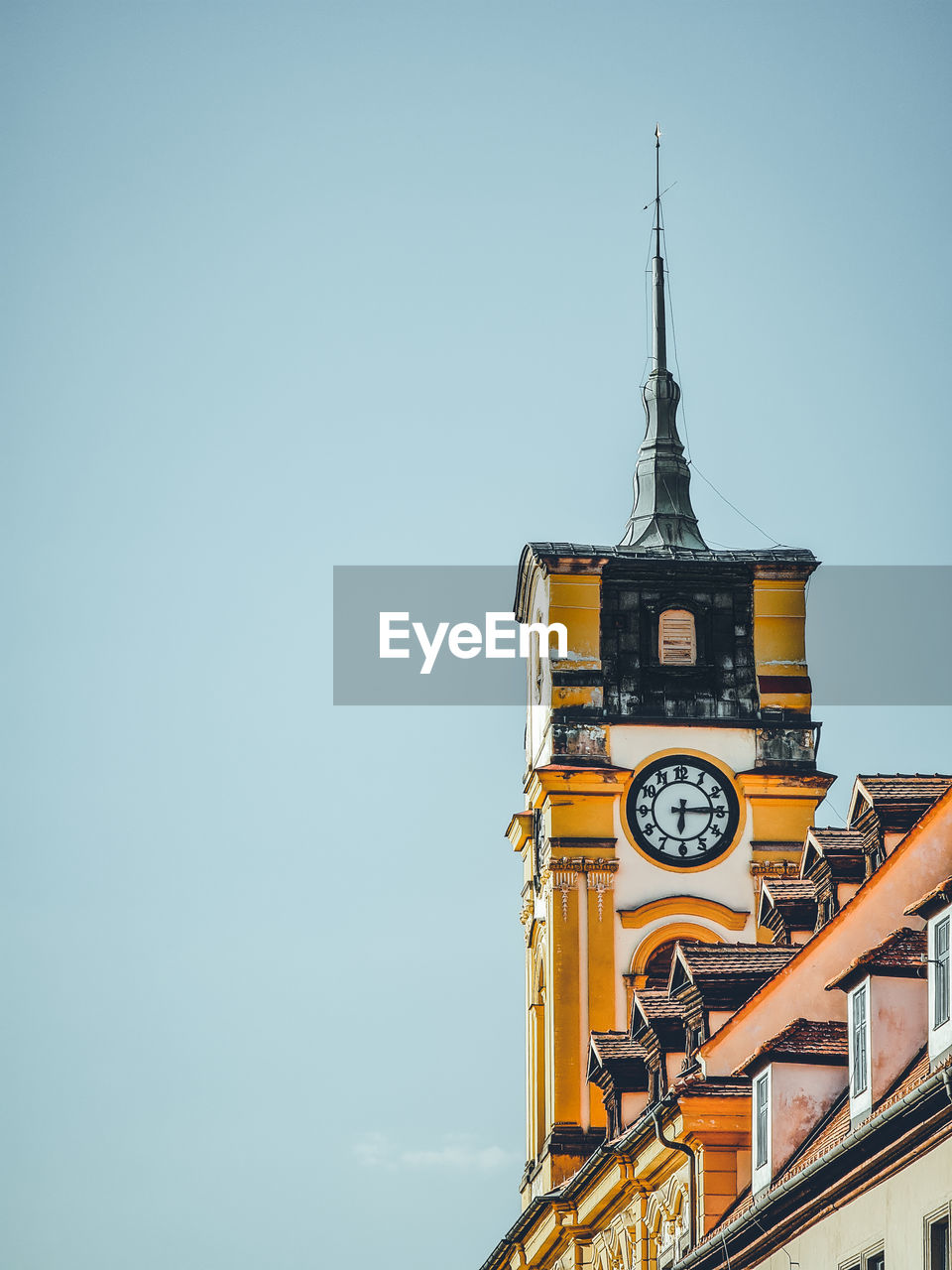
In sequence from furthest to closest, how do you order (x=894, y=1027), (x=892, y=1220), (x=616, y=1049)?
1. (x=616, y=1049)
2. (x=894, y=1027)
3. (x=892, y=1220)

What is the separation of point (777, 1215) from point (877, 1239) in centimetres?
480

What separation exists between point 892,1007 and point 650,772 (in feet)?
121

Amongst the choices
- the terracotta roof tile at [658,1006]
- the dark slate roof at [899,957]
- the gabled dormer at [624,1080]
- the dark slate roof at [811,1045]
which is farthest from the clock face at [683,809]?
the dark slate roof at [899,957]

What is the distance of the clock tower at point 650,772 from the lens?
70.4 m

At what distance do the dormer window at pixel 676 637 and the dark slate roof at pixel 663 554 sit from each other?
1380mm

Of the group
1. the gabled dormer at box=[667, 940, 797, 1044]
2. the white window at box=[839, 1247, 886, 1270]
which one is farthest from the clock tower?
the white window at box=[839, 1247, 886, 1270]

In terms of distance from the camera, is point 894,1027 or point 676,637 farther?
point 676,637

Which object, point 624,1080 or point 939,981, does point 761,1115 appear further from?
point 624,1080

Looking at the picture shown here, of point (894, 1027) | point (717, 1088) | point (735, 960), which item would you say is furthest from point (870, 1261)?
point (735, 960)

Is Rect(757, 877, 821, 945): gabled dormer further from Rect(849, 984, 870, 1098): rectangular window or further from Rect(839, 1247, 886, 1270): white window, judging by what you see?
Rect(839, 1247, 886, 1270): white window

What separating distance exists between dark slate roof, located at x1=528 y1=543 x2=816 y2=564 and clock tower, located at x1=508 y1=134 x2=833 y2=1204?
0.21 feet

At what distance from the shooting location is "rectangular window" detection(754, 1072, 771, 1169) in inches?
1612

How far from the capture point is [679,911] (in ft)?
232

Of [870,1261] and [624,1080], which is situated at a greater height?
[624,1080]
